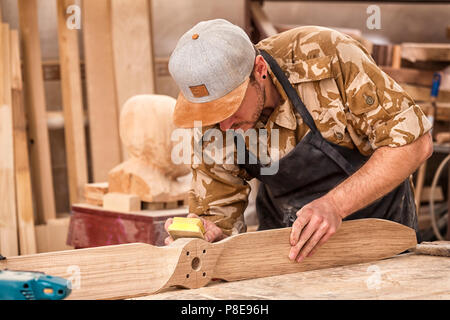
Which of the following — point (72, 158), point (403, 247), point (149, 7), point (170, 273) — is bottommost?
point (72, 158)

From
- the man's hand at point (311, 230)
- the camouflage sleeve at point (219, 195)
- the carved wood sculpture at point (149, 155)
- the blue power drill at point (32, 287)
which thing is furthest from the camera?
the carved wood sculpture at point (149, 155)

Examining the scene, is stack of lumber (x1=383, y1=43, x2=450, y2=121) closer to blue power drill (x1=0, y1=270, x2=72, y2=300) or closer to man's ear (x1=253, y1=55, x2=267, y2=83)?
man's ear (x1=253, y1=55, x2=267, y2=83)

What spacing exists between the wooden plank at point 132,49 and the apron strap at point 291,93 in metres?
2.39

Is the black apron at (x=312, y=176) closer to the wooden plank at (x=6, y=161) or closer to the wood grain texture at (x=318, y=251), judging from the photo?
the wood grain texture at (x=318, y=251)

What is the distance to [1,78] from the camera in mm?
4289

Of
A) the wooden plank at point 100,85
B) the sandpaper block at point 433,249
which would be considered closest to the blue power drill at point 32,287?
the sandpaper block at point 433,249

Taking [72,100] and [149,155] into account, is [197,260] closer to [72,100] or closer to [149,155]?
[149,155]

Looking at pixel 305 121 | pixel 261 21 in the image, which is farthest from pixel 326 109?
pixel 261 21

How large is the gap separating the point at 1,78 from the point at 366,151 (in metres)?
2.79

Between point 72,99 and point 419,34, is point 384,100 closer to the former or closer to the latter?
point 72,99

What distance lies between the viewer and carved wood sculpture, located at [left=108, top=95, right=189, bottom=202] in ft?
11.2

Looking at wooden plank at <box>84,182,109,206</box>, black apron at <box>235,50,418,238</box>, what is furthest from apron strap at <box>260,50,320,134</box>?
wooden plank at <box>84,182,109,206</box>

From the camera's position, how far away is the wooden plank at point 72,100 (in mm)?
4645
